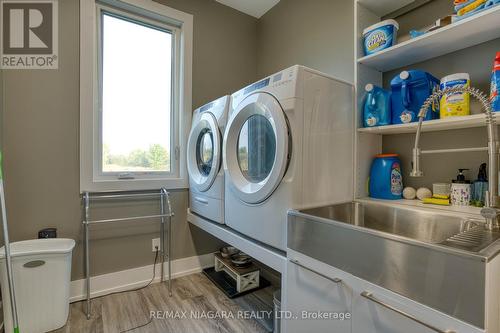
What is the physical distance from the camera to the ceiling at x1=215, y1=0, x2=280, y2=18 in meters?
2.50

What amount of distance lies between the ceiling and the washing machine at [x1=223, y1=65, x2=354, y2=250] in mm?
1484

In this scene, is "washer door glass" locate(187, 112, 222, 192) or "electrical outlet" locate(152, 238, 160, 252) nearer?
"washer door glass" locate(187, 112, 222, 192)

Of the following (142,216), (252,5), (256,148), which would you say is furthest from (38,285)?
(252,5)

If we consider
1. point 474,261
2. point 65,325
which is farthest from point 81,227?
point 474,261

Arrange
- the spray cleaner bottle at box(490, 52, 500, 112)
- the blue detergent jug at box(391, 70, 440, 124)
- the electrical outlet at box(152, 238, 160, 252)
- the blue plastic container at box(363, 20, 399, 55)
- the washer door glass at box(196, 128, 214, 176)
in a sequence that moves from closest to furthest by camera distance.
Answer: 1. the spray cleaner bottle at box(490, 52, 500, 112)
2. the blue detergent jug at box(391, 70, 440, 124)
3. the blue plastic container at box(363, 20, 399, 55)
4. the washer door glass at box(196, 128, 214, 176)
5. the electrical outlet at box(152, 238, 160, 252)

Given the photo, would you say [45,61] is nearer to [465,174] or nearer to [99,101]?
[99,101]

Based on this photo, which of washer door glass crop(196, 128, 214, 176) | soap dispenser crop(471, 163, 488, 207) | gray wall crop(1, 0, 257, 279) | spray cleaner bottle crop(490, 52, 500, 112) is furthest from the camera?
washer door glass crop(196, 128, 214, 176)

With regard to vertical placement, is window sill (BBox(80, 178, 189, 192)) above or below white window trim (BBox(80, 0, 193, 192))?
below

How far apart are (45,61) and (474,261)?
8.65 feet

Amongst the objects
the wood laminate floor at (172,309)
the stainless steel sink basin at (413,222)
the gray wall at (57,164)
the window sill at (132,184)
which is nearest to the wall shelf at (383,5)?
the stainless steel sink basin at (413,222)

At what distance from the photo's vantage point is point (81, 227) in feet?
6.34

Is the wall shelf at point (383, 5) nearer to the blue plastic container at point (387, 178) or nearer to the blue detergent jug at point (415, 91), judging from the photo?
the blue detergent jug at point (415, 91)

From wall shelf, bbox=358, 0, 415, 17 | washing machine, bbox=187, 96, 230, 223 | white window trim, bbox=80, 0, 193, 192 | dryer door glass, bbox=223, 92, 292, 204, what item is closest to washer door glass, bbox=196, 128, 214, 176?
washing machine, bbox=187, 96, 230, 223

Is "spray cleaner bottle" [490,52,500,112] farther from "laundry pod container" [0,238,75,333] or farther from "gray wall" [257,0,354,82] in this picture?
"laundry pod container" [0,238,75,333]
